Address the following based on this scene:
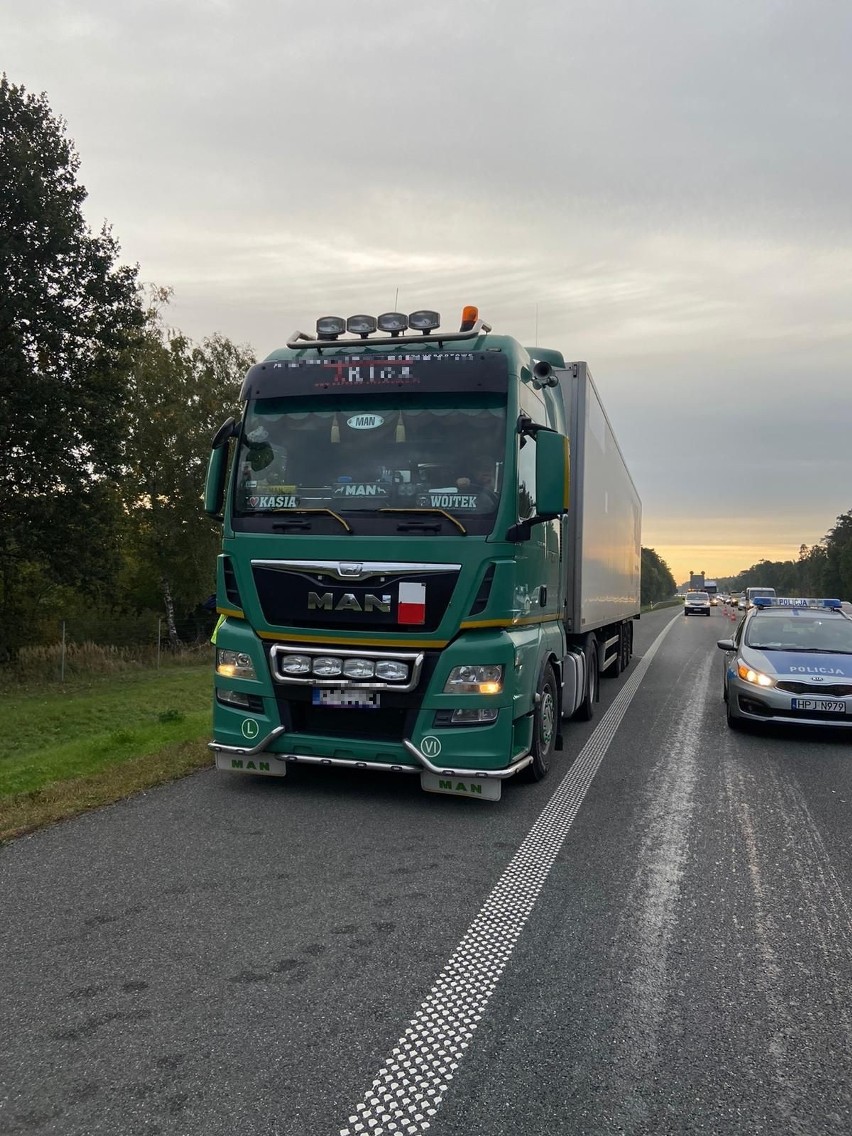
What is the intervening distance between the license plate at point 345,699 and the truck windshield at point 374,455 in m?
1.30

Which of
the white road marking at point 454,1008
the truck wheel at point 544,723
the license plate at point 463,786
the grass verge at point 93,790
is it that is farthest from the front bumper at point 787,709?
the grass verge at point 93,790

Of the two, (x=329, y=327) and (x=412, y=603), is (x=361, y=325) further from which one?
(x=412, y=603)

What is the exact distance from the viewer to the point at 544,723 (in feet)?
22.0

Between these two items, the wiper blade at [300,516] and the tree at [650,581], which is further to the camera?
the tree at [650,581]

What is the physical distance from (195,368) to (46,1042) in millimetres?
31013

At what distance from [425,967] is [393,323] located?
466cm

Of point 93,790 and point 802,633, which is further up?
point 802,633

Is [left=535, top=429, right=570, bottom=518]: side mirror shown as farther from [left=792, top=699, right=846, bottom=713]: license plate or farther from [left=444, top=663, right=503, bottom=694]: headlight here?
[left=792, top=699, right=846, bottom=713]: license plate

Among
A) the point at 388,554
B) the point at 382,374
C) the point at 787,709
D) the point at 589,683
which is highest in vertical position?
the point at 382,374

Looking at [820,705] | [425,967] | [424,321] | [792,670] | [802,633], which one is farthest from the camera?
[802,633]

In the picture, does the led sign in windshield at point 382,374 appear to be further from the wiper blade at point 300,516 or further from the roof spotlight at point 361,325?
the wiper blade at point 300,516

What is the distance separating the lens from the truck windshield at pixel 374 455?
224 inches

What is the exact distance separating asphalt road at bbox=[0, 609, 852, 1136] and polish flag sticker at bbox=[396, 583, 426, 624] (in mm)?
1373

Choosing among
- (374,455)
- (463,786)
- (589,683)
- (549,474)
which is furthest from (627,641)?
(374,455)
